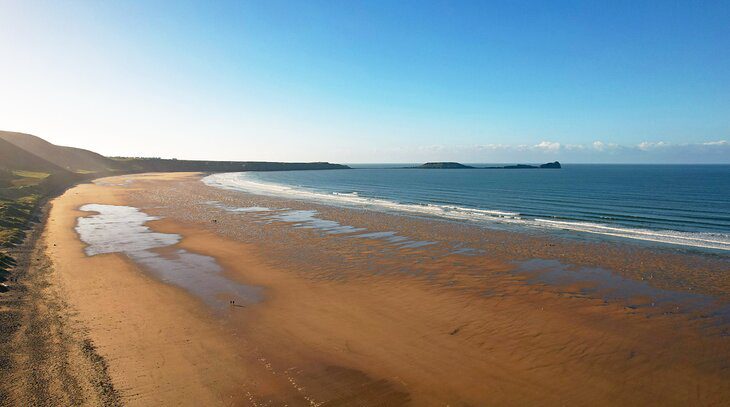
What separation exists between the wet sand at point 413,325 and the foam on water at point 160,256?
27cm

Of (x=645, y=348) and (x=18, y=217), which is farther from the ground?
(x=18, y=217)

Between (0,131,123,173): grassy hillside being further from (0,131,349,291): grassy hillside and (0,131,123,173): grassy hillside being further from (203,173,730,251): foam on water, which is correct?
(203,173,730,251): foam on water

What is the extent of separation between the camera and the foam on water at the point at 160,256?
15.5m

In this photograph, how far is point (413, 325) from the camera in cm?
1226

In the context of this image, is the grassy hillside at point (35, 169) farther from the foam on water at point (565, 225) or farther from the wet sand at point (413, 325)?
the foam on water at point (565, 225)

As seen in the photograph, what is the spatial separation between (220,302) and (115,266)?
8.28 meters

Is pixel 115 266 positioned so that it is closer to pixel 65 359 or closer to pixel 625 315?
pixel 65 359

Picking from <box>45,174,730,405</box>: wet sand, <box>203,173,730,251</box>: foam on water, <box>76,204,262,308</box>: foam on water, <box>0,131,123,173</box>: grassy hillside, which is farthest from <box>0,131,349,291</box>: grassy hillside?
<box>203,173,730,251</box>: foam on water

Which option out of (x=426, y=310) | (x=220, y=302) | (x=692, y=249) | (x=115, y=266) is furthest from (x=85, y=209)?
(x=692, y=249)

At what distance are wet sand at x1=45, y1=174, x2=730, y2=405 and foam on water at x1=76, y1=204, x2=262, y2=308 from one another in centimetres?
27

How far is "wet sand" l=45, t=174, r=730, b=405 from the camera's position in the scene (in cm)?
880

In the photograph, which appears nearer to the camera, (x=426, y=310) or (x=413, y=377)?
(x=413, y=377)

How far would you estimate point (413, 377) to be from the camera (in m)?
9.23

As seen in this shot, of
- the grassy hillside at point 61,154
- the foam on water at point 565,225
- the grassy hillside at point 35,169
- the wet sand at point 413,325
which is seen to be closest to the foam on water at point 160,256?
the wet sand at point 413,325
